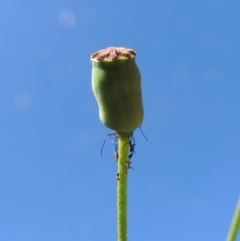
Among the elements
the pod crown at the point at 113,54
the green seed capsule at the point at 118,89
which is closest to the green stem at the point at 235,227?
the green seed capsule at the point at 118,89

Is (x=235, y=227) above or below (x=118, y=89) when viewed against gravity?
below

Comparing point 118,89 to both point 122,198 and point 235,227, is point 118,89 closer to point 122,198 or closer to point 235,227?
point 122,198

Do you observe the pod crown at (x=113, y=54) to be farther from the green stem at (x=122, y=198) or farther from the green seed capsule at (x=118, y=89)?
the green stem at (x=122, y=198)

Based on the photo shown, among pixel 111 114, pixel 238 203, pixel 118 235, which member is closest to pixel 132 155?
pixel 111 114

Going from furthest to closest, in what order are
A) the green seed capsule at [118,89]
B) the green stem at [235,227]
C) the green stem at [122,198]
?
the green seed capsule at [118,89], the green stem at [122,198], the green stem at [235,227]

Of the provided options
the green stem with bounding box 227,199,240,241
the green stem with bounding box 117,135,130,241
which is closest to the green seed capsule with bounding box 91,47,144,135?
the green stem with bounding box 117,135,130,241

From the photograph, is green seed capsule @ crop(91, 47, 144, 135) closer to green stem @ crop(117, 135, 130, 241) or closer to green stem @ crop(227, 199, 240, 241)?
green stem @ crop(117, 135, 130, 241)

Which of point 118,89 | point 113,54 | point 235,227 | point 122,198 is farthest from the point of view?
point 113,54

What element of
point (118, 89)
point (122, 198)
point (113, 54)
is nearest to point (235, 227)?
point (122, 198)

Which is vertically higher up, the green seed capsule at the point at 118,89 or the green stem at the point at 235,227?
the green seed capsule at the point at 118,89
